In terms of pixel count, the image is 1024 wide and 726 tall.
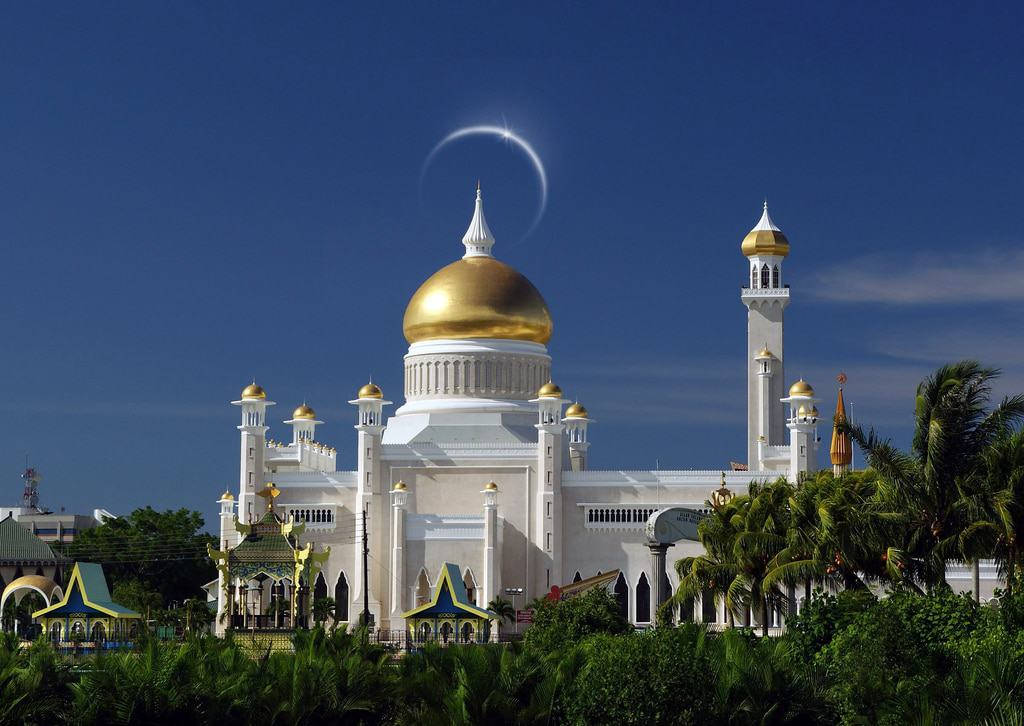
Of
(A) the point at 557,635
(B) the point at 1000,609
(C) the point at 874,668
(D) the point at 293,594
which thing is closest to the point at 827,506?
(A) the point at 557,635

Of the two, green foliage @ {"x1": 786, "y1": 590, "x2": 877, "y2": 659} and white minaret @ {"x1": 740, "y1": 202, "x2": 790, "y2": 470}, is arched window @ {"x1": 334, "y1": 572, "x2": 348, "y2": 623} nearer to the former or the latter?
white minaret @ {"x1": 740, "y1": 202, "x2": 790, "y2": 470}

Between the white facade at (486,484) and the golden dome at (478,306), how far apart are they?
0.82m

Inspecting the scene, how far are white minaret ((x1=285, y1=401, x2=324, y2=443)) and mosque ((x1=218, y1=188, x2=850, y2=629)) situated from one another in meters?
0.09

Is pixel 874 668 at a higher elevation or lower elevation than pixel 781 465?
lower

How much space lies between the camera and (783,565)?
43.6 meters

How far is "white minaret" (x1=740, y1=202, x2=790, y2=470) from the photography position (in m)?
76.5

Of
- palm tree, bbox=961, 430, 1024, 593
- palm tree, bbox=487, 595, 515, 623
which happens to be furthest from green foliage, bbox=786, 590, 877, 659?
palm tree, bbox=487, 595, 515, 623

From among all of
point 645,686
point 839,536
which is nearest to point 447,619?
point 839,536

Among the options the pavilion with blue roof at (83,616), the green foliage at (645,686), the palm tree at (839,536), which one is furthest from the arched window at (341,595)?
the green foliage at (645,686)

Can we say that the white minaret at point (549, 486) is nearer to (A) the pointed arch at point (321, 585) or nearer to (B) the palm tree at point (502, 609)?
(B) the palm tree at point (502, 609)

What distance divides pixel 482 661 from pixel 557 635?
584 cm

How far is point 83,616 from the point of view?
5612 centimetres

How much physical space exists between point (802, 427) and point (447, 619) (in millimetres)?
20938

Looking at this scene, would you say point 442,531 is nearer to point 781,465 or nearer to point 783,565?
point 781,465
